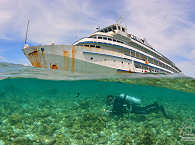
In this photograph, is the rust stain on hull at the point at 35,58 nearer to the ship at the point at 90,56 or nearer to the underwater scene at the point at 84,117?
the ship at the point at 90,56

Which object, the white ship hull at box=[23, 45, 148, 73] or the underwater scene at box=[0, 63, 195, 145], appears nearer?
the underwater scene at box=[0, 63, 195, 145]

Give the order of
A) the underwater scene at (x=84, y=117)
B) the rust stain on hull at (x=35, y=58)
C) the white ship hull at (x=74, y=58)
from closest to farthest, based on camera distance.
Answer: the underwater scene at (x=84, y=117)
the white ship hull at (x=74, y=58)
the rust stain on hull at (x=35, y=58)

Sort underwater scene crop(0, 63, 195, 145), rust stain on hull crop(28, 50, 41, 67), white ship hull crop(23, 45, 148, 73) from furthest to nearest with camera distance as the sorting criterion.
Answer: rust stain on hull crop(28, 50, 41, 67), white ship hull crop(23, 45, 148, 73), underwater scene crop(0, 63, 195, 145)

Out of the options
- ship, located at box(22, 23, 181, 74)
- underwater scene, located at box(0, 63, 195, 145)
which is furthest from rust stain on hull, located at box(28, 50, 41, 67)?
underwater scene, located at box(0, 63, 195, 145)

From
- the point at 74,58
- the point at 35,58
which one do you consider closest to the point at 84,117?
the point at 74,58

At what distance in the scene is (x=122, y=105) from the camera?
10109 mm

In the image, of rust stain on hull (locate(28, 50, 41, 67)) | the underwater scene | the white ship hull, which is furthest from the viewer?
rust stain on hull (locate(28, 50, 41, 67))

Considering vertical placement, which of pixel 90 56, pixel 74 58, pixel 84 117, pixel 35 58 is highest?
pixel 90 56

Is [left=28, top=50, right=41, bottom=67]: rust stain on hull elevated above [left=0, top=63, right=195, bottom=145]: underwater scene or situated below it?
above

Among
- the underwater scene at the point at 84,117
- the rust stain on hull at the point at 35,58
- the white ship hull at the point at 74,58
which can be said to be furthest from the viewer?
the rust stain on hull at the point at 35,58

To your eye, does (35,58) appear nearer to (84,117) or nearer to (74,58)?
(74,58)

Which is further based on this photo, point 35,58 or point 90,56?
point 35,58

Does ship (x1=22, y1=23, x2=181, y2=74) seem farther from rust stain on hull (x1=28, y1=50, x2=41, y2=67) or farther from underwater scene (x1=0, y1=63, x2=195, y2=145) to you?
underwater scene (x1=0, y1=63, x2=195, y2=145)

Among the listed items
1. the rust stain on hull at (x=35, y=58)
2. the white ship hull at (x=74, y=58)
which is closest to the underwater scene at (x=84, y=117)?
the white ship hull at (x=74, y=58)
